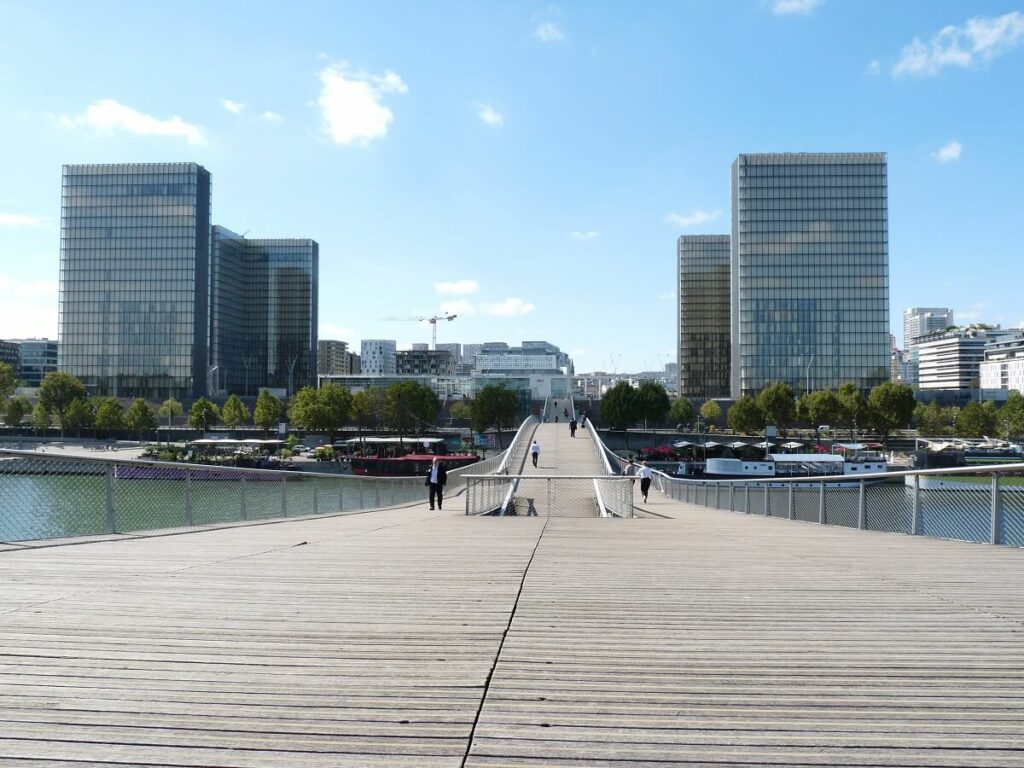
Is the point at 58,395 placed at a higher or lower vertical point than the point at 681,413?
higher

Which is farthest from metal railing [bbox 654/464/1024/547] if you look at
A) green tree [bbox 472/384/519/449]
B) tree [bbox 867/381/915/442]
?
green tree [bbox 472/384/519/449]

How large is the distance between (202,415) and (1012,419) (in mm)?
81533

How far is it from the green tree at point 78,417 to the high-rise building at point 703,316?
93.3 meters

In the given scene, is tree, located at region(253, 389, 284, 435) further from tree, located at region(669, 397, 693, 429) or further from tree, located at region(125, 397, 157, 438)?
tree, located at region(669, 397, 693, 429)

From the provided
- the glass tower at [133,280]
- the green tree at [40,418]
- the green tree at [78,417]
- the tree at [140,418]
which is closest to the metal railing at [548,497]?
the tree at [140,418]

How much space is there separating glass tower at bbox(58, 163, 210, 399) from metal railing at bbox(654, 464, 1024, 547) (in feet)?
360

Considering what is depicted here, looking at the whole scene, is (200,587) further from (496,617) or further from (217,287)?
(217,287)

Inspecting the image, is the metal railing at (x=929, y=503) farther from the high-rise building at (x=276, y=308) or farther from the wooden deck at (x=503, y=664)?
the high-rise building at (x=276, y=308)

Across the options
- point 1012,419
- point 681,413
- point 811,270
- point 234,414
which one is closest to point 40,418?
point 234,414

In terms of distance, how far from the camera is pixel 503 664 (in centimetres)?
373

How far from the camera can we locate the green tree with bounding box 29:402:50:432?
77438mm

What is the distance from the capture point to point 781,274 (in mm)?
108500

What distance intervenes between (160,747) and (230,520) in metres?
10.4

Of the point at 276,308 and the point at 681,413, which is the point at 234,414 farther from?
the point at 276,308
